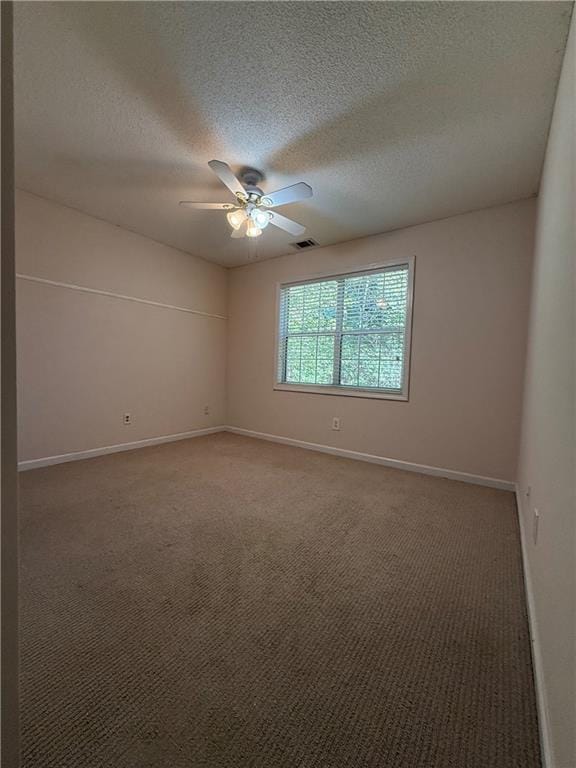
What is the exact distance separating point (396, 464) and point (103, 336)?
11.2ft

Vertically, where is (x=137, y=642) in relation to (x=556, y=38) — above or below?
below

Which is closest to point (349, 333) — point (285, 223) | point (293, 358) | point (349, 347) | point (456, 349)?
point (349, 347)

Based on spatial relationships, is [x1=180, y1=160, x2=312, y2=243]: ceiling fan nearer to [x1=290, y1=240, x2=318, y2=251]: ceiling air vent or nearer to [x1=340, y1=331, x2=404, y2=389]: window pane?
[x1=290, y1=240, x2=318, y2=251]: ceiling air vent

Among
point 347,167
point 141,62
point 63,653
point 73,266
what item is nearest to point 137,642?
point 63,653

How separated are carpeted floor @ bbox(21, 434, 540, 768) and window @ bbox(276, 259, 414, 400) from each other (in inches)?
62.7

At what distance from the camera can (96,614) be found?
1.29 metres

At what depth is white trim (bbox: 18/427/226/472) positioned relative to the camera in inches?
116

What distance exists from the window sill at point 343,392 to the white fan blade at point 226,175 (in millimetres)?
2246

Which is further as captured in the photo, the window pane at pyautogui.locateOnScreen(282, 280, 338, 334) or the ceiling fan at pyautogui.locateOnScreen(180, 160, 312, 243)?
the window pane at pyautogui.locateOnScreen(282, 280, 338, 334)

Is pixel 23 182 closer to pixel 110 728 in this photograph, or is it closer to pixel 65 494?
pixel 65 494

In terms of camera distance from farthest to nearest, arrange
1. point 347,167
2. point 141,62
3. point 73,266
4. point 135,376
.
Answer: point 135,376 < point 73,266 < point 347,167 < point 141,62

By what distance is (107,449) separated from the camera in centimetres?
348

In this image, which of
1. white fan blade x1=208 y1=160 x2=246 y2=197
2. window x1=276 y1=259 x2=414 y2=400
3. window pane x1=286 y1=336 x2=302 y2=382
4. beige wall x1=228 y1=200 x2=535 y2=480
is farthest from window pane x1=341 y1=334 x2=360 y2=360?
white fan blade x1=208 y1=160 x2=246 y2=197

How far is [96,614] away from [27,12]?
8.28ft
